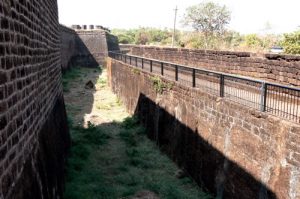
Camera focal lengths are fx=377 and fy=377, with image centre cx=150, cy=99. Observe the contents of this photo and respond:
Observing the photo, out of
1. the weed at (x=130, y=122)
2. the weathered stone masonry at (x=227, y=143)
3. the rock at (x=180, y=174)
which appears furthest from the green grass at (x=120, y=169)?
the weed at (x=130, y=122)

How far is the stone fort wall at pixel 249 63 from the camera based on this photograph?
11250 millimetres

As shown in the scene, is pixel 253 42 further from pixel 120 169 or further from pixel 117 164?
pixel 120 169

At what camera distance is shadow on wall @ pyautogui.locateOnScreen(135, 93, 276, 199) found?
23.8 feet

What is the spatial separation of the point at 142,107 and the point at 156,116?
7.45 ft

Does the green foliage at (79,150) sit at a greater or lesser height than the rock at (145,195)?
greater

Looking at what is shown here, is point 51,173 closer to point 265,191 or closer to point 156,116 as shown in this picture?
point 265,191

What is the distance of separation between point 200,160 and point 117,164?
313 cm

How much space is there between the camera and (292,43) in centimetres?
1919

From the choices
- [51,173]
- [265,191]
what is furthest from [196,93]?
[51,173]

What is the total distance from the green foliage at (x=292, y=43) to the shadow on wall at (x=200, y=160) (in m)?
8.17

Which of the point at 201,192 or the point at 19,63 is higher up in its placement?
the point at 19,63

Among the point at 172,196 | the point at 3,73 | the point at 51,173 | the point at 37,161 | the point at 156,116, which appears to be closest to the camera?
the point at 3,73

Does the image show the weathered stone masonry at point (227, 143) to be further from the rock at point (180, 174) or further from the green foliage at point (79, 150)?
the green foliage at point (79, 150)

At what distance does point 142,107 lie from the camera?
619 inches
